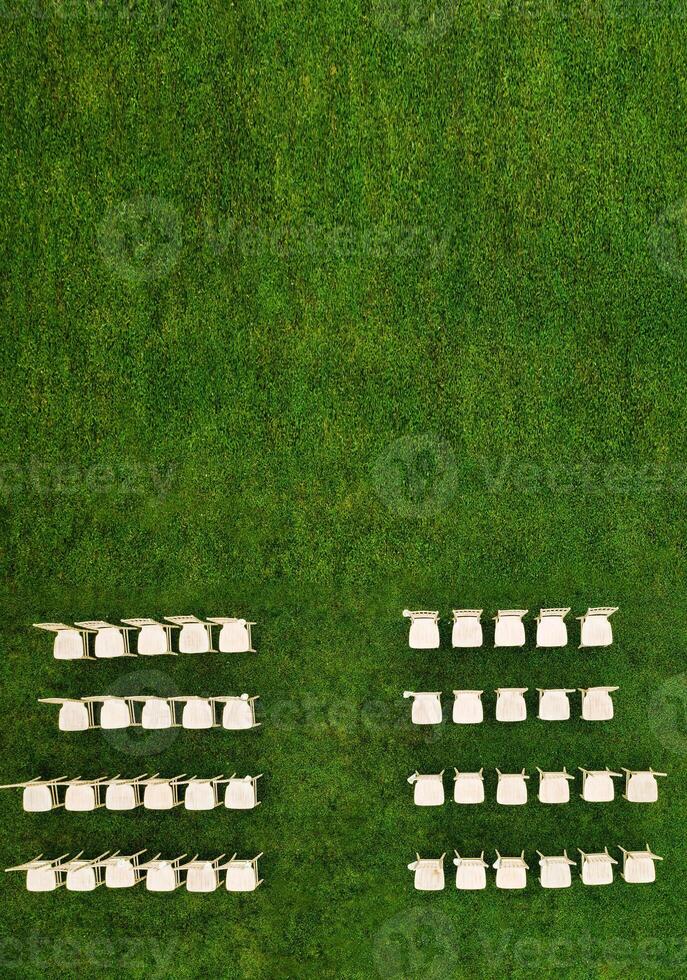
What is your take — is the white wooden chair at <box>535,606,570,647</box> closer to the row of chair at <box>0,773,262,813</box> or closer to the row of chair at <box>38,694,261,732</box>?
the row of chair at <box>38,694,261,732</box>

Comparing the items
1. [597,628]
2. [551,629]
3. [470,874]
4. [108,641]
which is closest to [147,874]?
[108,641]

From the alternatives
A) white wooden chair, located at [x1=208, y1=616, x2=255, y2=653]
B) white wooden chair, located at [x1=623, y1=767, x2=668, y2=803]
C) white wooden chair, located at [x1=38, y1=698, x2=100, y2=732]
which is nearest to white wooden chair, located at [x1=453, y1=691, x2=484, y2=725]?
Answer: white wooden chair, located at [x1=623, y1=767, x2=668, y2=803]

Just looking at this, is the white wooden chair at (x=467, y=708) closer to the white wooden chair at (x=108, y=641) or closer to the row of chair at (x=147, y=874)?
the row of chair at (x=147, y=874)

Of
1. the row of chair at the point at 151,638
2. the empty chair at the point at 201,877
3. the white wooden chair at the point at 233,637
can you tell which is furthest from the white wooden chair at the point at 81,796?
the white wooden chair at the point at 233,637

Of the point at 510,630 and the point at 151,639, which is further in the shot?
the point at 151,639

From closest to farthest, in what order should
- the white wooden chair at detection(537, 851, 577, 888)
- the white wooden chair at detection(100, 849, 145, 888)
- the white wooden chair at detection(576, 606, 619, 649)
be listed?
the white wooden chair at detection(576, 606, 619, 649)
the white wooden chair at detection(537, 851, 577, 888)
the white wooden chair at detection(100, 849, 145, 888)

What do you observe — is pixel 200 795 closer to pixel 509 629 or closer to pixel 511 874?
pixel 511 874

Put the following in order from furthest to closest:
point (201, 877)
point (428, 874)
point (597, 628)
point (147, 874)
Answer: point (147, 874)
point (201, 877)
point (428, 874)
point (597, 628)
